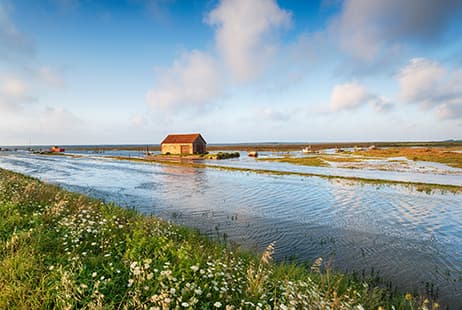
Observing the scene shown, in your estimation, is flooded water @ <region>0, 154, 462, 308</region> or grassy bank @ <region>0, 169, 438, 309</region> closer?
grassy bank @ <region>0, 169, 438, 309</region>

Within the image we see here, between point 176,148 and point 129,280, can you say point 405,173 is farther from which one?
point 176,148

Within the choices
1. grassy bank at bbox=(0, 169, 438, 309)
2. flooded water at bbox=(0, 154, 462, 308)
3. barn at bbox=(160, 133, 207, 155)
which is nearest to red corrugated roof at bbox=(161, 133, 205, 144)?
barn at bbox=(160, 133, 207, 155)

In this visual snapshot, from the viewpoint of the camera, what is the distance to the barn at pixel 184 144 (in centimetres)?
7388

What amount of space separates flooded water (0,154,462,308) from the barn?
5033 cm

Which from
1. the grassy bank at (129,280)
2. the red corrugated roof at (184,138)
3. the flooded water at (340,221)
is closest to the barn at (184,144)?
the red corrugated roof at (184,138)

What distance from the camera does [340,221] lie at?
13.8m

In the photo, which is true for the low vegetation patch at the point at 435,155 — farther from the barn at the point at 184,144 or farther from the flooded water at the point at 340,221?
the barn at the point at 184,144

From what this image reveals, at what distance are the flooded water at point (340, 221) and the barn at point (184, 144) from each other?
5033 centimetres

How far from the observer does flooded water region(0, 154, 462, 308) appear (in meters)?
8.95

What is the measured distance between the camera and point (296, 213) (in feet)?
50.1

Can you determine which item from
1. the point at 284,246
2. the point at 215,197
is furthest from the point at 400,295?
the point at 215,197

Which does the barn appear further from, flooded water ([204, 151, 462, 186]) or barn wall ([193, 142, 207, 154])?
flooded water ([204, 151, 462, 186])

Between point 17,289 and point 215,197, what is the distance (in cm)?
1549

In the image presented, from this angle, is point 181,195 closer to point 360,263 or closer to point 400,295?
point 360,263
